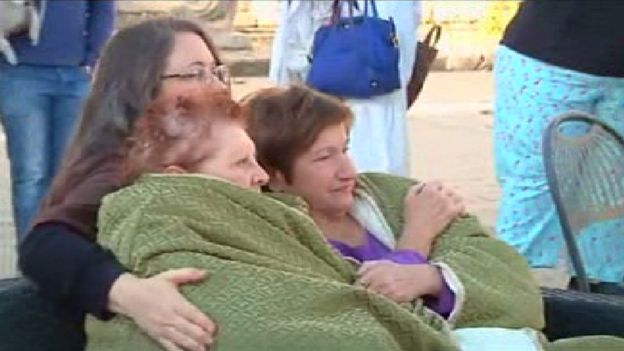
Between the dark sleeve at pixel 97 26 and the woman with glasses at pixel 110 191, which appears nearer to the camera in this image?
the woman with glasses at pixel 110 191

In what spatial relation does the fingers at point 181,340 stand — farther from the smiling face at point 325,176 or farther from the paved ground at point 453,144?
the paved ground at point 453,144

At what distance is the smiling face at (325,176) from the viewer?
3041mm

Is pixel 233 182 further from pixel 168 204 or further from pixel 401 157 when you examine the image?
pixel 401 157

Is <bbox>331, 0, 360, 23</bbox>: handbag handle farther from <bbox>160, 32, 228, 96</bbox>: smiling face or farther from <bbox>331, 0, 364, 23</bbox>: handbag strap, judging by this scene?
<bbox>160, 32, 228, 96</bbox>: smiling face

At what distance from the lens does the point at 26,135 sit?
5.99 m

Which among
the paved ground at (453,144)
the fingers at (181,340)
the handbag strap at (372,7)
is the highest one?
the handbag strap at (372,7)

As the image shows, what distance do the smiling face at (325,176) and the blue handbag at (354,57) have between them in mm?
2099

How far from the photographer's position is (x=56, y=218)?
2742 mm

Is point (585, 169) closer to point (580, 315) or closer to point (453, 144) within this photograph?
point (580, 315)

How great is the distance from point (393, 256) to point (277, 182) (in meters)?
0.27

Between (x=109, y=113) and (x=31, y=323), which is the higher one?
(x=109, y=113)

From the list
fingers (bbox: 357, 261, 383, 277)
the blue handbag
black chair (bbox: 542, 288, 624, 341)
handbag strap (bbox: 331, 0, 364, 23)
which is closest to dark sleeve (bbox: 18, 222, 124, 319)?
fingers (bbox: 357, 261, 383, 277)

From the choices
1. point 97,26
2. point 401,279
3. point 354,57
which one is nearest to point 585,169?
point 401,279

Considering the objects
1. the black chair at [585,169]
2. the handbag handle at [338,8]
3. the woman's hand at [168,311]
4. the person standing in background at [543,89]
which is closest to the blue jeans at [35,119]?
the handbag handle at [338,8]
